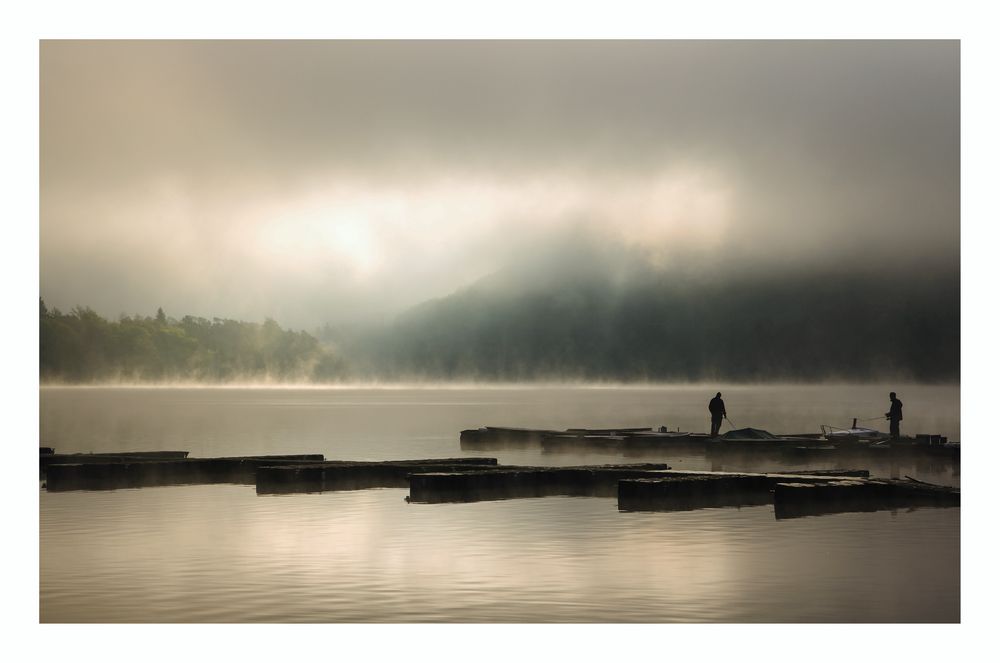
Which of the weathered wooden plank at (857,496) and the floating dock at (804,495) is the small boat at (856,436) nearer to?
the floating dock at (804,495)

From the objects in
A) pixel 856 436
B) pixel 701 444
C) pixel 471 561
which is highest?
pixel 471 561

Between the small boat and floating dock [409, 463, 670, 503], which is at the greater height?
floating dock [409, 463, 670, 503]

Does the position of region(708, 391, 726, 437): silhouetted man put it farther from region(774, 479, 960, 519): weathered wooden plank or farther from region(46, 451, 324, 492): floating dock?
region(774, 479, 960, 519): weathered wooden plank

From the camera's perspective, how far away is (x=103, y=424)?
340 feet

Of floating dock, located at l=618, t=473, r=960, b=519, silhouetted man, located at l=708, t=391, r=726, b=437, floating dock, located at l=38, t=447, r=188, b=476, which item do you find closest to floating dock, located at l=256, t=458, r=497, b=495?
floating dock, located at l=38, t=447, r=188, b=476

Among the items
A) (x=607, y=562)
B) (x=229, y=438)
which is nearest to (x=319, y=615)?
(x=607, y=562)

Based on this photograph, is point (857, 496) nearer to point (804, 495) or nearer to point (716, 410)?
point (804, 495)

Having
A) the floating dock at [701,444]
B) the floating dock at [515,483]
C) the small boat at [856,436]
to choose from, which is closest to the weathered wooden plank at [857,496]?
the floating dock at [515,483]

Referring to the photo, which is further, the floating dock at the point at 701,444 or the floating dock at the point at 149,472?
the floating dock at the point at 701,444

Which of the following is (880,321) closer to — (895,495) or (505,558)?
(895,495)

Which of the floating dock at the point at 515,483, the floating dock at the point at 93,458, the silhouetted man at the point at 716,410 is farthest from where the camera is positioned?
the silhouetted man at the point at 716,410

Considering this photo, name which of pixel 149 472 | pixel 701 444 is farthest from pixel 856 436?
pixel 149 472

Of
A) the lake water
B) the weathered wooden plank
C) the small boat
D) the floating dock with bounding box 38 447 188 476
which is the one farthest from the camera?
the small boat

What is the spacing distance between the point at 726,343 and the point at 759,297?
7.22 metres
